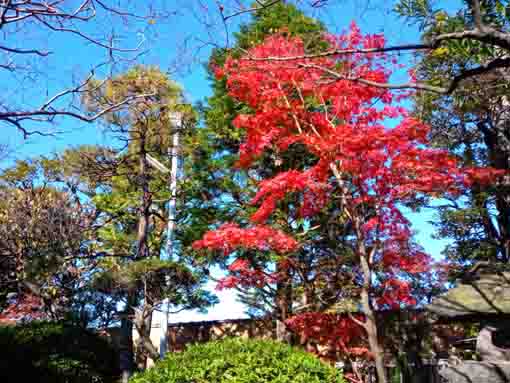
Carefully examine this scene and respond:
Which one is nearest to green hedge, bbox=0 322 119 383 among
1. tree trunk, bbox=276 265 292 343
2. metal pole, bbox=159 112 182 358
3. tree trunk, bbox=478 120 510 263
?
metal pole, bbox=159 112 182 358

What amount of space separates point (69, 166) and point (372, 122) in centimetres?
886

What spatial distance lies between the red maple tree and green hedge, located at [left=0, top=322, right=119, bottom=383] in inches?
110

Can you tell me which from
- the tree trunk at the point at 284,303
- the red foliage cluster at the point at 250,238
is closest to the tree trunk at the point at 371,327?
the red foliage cluster at the point at 250,238

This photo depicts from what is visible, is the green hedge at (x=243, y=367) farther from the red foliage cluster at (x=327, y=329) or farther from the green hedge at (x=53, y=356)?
the red foliage cluster at (x=327, y=329)

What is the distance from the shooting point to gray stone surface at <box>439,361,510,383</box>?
16.3 ft

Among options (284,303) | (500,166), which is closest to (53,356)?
(284,303)

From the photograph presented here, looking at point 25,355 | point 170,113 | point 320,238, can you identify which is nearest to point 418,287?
point 320,238

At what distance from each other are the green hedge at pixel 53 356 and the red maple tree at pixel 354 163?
9.15ft

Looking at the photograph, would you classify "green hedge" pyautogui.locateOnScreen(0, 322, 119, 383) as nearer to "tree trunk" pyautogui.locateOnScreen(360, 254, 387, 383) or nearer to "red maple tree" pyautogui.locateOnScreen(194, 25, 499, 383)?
"red maple tree" pyautogui.locateOnScreen(194, 25, 499, 383)

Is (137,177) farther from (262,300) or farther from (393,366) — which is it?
(393,366)

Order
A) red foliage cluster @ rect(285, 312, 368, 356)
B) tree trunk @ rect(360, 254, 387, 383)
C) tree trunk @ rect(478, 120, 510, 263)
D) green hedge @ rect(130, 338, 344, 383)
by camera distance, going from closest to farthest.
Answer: green hedge @ rect(130, 338, 344, 383) → tree trunk @ rect(360, 254, 387, 383) → red foliage cluster @ rect(285, 312, 368, 356) → tree trunk @ rect(478, 120, 510, 263)

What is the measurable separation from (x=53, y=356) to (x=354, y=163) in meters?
5.91

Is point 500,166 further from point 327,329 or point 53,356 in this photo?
point 53,356

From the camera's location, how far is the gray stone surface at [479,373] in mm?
4977
